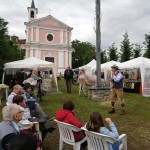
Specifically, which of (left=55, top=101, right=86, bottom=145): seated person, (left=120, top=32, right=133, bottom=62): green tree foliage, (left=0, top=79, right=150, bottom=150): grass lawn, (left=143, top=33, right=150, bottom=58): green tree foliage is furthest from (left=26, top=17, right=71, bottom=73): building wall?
(left=55, top=101, right=86, bottom=145): seated person

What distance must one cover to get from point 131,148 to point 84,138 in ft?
4.82

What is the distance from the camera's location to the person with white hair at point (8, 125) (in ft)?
9.98

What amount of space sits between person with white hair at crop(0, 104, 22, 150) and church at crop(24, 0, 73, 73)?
47276mm

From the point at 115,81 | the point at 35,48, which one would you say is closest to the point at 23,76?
the point at 115,81

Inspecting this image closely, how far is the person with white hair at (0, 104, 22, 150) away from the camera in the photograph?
304 cm

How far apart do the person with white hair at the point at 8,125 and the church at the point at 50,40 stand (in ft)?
155

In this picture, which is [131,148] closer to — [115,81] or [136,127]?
[136,127]

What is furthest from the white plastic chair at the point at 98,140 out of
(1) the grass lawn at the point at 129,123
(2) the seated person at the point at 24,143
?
(2) the seated person at the point at 24,143

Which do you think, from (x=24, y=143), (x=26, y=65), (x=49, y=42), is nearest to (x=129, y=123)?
(x=24, y=143)

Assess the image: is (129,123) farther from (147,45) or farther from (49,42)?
(49,42)

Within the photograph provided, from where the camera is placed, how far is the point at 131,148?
588 cm

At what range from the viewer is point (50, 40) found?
5275cm

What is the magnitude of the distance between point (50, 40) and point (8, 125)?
50.1 m

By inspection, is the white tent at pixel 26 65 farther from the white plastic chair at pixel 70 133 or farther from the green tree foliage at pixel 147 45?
the green tree foliage at pixel 147 45
